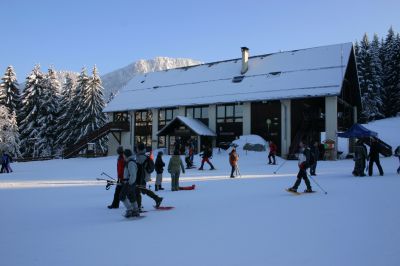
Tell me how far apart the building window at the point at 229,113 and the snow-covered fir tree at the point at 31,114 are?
978 inches

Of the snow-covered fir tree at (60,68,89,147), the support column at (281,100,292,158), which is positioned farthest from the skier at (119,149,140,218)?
the snow-covered fir tree at (60,68,89,147)

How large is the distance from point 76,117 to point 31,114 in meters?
5.45

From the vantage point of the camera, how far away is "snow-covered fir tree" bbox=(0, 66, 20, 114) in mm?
45594

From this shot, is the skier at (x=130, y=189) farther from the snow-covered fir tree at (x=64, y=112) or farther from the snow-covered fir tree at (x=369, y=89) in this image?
the snow-covered fir tree at (x=369, y=89)

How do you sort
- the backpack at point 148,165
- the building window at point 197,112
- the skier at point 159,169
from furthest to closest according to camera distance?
1. the building window at point 197,112
2. the skier at point 159,169
3. the backpack at point 148,165

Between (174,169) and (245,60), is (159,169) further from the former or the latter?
(245,60)

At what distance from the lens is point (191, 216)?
811 centimetres

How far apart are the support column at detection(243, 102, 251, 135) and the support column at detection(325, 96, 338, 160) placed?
6955mm

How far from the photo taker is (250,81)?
115 ft

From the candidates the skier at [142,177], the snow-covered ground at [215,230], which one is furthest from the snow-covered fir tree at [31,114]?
the skier at [142,177]

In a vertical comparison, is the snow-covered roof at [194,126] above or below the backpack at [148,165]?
above

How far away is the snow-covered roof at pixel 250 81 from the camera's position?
30875mm

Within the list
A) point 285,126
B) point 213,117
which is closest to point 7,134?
point 213,117

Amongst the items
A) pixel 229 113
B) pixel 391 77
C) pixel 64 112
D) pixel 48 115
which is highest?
pixel 391 77
